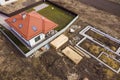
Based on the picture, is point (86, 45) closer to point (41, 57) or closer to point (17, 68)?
point (41, 57)

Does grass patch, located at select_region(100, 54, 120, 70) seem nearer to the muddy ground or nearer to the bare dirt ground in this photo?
the muddy ground

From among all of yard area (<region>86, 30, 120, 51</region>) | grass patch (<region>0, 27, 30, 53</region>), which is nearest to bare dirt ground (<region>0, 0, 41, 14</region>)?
grass patch (<region>0, 27, 30, 53</region>)

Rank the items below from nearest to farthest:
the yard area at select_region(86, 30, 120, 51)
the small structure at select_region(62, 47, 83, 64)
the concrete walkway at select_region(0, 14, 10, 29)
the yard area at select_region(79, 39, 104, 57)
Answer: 1. the small structure at select_region(62, 47, 83, 64)
2. the yard area at select_region(79, 39, 104, 57)
3. the yard area at select_region(86, 30, 120, 51)
4. the concrete walkway at select_region(0, 14, 10, 29)

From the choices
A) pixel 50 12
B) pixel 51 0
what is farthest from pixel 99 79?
pixel 51 0

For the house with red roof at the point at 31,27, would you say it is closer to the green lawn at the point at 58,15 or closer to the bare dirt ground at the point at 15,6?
the green lawn at the point at 58,15

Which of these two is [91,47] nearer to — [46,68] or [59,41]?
[59,41]

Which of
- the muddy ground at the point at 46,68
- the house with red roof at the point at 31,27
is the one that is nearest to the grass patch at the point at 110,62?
the muddy ground at the point at 46,68
